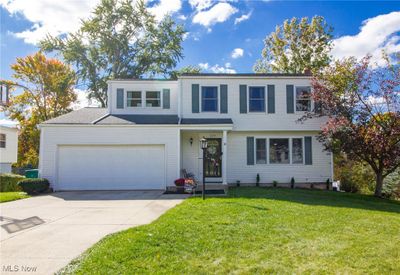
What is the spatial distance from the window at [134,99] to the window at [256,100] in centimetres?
616

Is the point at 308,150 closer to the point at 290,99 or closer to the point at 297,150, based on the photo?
the point at 297,150

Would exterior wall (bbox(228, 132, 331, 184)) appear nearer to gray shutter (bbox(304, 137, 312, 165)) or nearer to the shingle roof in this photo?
gray shutter (bbox(304, 137, 312, 165))

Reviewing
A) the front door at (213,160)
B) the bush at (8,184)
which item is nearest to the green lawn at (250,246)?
the front door at (213,160)

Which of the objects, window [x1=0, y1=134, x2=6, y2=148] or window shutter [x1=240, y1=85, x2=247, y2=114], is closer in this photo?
window shutter [x1=240, y1=85, x2=247, y2=114]

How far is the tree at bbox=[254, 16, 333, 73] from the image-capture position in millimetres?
24516

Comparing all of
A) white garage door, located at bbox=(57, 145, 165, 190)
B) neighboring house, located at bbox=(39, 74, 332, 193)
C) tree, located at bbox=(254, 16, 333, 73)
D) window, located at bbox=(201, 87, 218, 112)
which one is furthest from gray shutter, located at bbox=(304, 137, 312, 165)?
tree, located at bbox=(254, 16, 333, 73)

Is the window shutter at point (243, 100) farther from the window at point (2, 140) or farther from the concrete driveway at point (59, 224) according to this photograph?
the window at point (2, 140)

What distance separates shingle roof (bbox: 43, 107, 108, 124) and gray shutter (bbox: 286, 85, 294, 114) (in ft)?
33.2

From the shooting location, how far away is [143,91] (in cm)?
1540

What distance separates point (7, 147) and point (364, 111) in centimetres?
2553

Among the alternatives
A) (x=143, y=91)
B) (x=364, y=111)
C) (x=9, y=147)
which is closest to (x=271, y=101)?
(x=364, y=111)

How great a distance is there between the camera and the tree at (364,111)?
1130cm

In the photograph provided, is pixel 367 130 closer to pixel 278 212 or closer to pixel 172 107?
pixel 278 212

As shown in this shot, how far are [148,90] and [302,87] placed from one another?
8.42 meters
